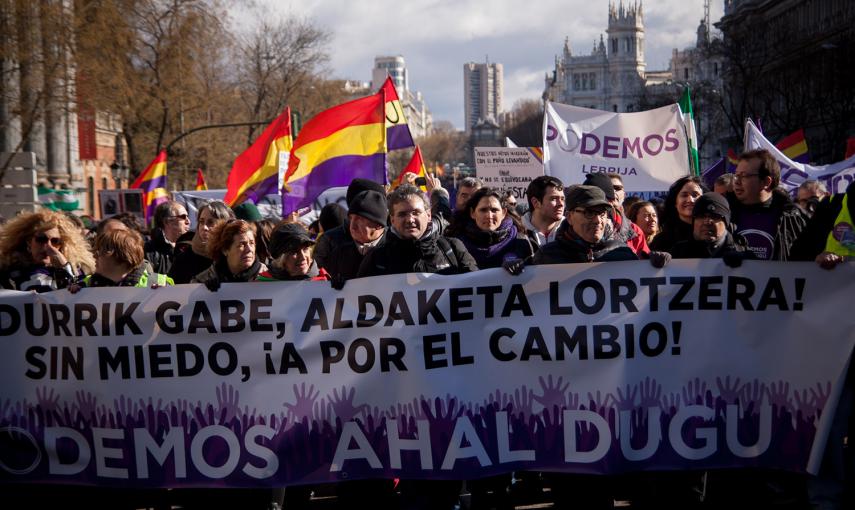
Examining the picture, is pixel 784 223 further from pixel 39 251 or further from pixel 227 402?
pixel 39 251

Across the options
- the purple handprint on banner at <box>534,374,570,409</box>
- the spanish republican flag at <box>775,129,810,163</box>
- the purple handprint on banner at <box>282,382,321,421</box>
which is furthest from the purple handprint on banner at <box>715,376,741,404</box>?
the spanish republican flag at <box>775,129,810,163</box>

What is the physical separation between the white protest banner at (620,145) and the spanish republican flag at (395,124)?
1.65 m

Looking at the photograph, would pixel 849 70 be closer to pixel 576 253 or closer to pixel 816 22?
pixel 816 22

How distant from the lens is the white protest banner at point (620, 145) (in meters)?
8.94

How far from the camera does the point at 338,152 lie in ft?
29.7

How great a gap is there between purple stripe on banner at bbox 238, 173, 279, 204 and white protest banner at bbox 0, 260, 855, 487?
6.17 meters

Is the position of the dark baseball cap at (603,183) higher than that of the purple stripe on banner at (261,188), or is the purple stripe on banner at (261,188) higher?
the purple stripe on banner at (261,188)

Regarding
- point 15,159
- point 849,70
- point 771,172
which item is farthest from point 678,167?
point 849,70

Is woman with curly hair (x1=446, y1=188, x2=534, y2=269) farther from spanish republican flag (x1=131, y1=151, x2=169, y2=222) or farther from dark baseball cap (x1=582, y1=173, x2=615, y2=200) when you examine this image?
spanish republican flag (x1=131, y1=151, x2=169, y2=222)

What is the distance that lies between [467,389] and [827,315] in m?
1.75

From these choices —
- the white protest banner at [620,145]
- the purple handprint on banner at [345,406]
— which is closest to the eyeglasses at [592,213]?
the purple handprint on banner at [345,406]

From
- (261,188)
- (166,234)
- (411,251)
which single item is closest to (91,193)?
(261,188)

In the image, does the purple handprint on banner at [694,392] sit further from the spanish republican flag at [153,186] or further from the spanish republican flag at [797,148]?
the spanish republican flag at [153,186]

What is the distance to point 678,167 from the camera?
8.90 meters
